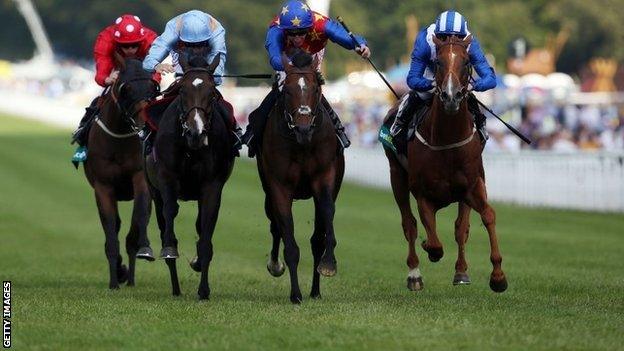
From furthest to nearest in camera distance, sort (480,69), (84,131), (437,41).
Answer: (84,131) → (480,69) → (437,41)

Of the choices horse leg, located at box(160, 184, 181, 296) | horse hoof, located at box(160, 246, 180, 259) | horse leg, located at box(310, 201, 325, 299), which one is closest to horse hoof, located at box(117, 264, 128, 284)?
horse leg, located at box(160, 184, 181, 296)

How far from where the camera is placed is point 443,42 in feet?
41.5

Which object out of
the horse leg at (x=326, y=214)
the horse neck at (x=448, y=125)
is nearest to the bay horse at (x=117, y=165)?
the horse leg at (x=326, y=214)

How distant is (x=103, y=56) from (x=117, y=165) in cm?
105

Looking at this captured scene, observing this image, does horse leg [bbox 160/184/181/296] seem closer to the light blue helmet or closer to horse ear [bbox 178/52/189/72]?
horse ear [bbox 178/52/189/72]

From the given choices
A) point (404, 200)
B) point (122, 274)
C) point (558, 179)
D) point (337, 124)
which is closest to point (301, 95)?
point (337, 124)

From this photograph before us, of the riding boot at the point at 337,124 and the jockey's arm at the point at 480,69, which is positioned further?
the jockey's arm at the point at 480,69

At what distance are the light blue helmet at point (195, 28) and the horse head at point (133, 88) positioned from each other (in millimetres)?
1074

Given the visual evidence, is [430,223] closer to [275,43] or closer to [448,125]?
[448,125]

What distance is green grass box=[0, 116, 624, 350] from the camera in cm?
1016

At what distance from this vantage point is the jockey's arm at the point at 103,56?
1538cm

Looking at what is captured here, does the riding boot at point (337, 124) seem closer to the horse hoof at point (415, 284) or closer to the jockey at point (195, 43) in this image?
the jockey at point (195, 43)

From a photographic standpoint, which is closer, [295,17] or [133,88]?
[295,17]

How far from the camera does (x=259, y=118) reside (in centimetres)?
1294
